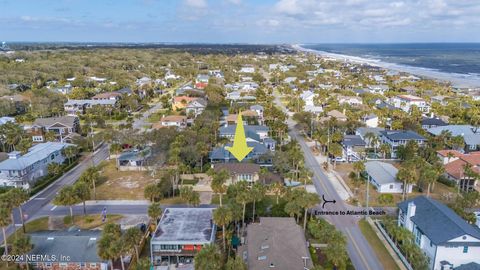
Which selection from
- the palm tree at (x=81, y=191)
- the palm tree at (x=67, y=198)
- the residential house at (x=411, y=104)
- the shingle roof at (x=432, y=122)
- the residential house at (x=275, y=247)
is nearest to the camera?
the residential house at (x=275, y=247)

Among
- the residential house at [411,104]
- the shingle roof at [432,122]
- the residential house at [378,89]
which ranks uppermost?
the residential house at [378,89]

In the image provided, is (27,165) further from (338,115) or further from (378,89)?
(378,89)

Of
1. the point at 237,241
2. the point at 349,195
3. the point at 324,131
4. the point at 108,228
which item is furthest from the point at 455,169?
the point at 108,228

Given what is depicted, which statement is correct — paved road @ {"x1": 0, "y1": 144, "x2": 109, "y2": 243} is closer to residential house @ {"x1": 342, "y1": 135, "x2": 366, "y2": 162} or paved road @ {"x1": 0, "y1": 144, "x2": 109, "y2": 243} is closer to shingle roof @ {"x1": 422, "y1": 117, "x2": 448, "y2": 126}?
residential house @ {"x1": 342, "y1": 135, "x2": 366, "y2": 162}

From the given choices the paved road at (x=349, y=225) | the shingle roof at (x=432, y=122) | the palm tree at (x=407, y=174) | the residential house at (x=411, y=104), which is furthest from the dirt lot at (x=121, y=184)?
the residential house at (x=411, y=104)

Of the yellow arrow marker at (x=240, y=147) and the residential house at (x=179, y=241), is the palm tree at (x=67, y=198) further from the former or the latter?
the yellow arrow marker at (x=240, y=147)

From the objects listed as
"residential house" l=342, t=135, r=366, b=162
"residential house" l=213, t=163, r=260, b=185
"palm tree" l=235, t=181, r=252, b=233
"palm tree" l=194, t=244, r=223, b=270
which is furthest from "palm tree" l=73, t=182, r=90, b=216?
"residential house" l=342, t=135, r=366, b=162

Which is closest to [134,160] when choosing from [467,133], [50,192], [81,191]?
[50,192]
